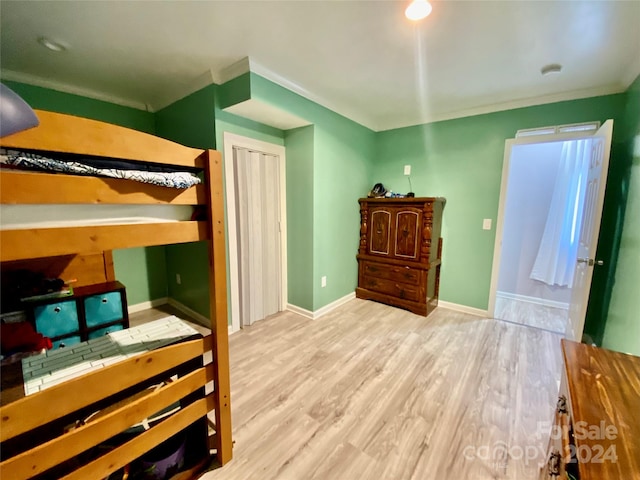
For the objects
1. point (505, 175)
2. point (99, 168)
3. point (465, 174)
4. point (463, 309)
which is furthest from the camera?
point (463, 309)

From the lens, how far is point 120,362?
2.96ft

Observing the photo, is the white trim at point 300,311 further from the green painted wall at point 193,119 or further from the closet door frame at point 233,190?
the green painted wall at point 193,119

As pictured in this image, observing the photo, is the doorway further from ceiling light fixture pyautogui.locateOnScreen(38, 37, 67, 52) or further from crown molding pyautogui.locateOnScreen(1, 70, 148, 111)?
crown molding pyautogui.locateOnScreen(1, 70, 148, 111)

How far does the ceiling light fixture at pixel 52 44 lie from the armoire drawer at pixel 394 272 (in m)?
3.31

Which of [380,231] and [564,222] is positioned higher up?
[564,222]

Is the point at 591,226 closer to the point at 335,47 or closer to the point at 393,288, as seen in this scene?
the point at 393,288

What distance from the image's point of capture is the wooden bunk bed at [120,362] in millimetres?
712

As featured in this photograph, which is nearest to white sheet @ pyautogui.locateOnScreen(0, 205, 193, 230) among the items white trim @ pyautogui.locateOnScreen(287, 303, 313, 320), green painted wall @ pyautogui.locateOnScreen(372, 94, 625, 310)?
white trim @ pyautogui.locateOnScreen(287, 303, 313, 320)

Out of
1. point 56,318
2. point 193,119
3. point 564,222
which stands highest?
point 193,119

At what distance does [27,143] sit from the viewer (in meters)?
0.68

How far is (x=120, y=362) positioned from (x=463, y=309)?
322cm

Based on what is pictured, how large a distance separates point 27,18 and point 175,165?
5.26ft

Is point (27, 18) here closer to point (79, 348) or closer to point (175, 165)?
point (175, 165)

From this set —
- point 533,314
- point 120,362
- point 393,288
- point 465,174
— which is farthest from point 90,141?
point 533,314
